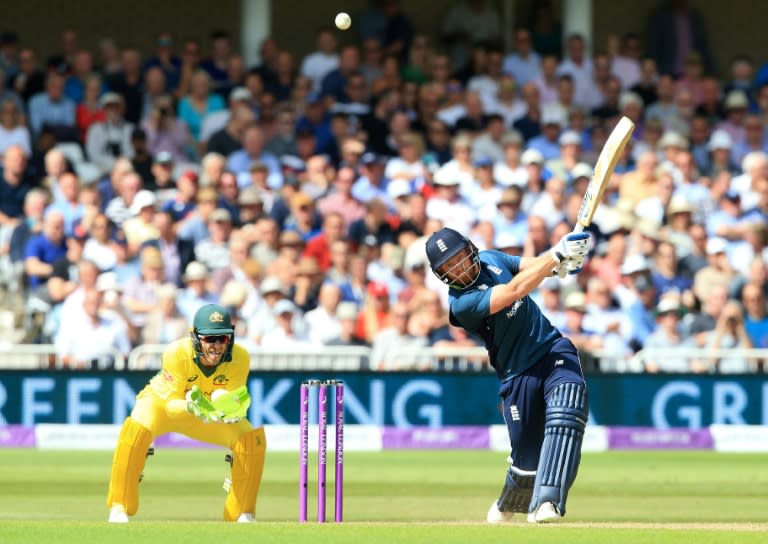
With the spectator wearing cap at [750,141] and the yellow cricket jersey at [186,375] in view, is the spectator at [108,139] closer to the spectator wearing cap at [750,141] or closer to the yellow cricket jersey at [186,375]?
the spectator wearing cap at [750,141]

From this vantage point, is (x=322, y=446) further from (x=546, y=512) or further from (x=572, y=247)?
(x=572, y=247)

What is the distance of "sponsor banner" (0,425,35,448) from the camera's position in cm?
1350

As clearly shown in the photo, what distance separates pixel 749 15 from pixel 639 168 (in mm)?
5039

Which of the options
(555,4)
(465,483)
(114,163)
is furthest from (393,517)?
(555,4)

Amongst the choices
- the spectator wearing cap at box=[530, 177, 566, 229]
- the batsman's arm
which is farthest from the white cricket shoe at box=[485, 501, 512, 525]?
the spectator wearing cap at box=[530, 177, 566, 229]

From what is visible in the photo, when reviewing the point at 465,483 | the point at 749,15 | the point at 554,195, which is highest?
the point at 749,15

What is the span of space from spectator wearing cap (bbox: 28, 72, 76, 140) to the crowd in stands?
19 millimetres

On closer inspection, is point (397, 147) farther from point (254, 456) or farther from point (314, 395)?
point (254, 456)

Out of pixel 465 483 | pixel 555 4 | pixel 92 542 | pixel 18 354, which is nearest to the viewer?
pixel 92 542

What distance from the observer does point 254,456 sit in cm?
864

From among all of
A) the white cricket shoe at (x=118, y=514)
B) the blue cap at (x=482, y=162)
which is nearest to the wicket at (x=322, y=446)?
the white cricket shoe at (x=118, y=514)

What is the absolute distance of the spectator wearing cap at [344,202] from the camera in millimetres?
15062

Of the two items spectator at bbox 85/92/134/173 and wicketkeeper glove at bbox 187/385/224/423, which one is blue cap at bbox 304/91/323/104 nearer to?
spectator at bbox 85/92/134/173

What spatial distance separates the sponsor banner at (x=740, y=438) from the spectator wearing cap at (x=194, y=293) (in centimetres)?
416
